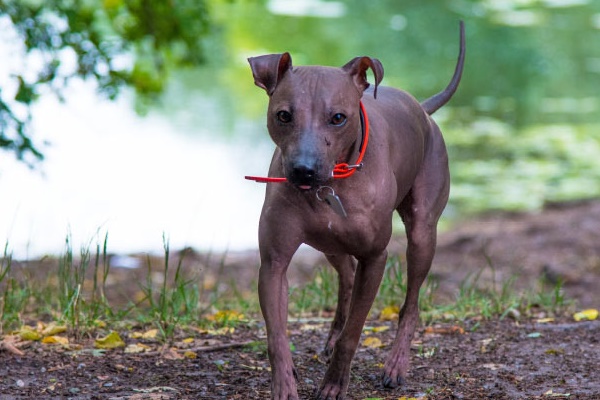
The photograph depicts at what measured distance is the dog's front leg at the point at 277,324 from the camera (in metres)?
3.90

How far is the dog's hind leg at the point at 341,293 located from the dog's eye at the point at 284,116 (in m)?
1.30

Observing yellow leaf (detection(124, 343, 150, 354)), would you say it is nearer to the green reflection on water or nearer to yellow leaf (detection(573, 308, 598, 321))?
yellow leaf (detection(573, 308, 598, 321))

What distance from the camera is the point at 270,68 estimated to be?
3.86 m

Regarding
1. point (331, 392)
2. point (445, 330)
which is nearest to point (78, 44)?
point (445, 330)

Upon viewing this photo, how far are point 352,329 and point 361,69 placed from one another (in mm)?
1032

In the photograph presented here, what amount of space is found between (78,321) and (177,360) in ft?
1.95

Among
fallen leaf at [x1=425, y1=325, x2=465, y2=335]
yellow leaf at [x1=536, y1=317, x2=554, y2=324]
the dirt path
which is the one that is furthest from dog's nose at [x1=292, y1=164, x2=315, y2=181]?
yellow leaf at [x1=536, y1=317, x2=554, y2=324]

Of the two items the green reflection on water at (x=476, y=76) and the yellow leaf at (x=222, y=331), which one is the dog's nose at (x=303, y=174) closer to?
the yellow leaf at (x=222, y=331)

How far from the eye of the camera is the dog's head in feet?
12.0

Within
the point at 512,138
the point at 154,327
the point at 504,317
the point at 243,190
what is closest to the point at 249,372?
the point at 154,327

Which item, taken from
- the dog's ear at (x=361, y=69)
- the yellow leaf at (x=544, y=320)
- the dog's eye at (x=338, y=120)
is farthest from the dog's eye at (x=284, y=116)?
the yellow leaf at (x=544, y=320)

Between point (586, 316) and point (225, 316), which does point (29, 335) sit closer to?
point (225, 316)

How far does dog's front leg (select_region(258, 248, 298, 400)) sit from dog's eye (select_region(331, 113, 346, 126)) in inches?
23.2

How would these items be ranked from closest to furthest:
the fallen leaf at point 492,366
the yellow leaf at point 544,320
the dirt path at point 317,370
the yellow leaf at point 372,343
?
the dirt path at point 317,370 → the fallen leaf at point 492,366 → the yellow leaf at point 372,343 → the yellow leaf at point 544,320
